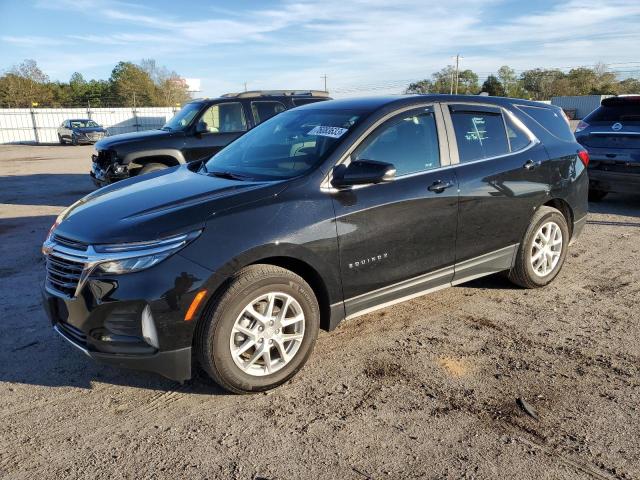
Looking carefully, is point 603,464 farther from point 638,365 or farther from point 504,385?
point 638,365

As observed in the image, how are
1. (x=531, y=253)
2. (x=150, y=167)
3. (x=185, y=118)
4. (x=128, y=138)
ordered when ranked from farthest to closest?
(x=185, y=118) < (x=128, y=138) < (x=150, y=167) < (x=531, y=253)

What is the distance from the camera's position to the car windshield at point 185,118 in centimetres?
932

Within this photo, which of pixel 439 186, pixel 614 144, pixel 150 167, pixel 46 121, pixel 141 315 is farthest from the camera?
pixel 46 121

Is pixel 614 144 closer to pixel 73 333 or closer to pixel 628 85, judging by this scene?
pixel 73 333

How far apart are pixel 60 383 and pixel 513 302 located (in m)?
3.73

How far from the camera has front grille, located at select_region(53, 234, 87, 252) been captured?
10.0 ft

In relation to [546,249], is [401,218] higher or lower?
higher

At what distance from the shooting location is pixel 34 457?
271 centimetres

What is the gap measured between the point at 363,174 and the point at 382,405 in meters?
1.46

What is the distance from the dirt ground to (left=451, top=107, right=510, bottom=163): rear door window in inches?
53.3

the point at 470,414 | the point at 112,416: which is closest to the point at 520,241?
the point at 470,414

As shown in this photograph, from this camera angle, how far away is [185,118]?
950cm

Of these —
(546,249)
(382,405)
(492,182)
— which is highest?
(492,182)

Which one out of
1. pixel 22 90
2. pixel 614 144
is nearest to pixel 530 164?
pixel 614 144
